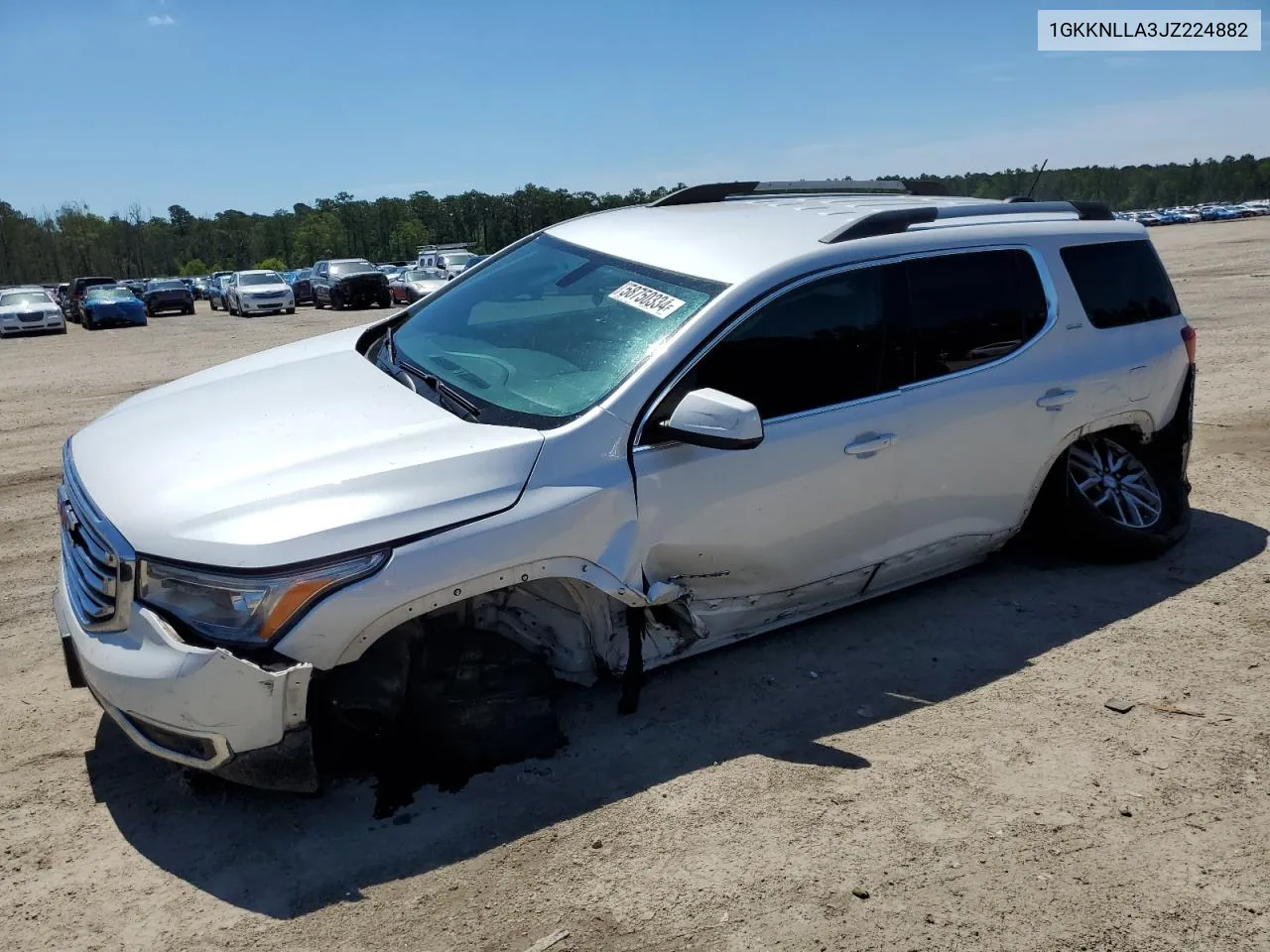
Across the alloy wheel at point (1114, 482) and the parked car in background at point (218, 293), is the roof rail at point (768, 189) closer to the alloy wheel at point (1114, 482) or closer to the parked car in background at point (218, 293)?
the alloy wheel at point (1114, 482)

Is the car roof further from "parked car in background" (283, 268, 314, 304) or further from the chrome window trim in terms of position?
"parked car in background" (283, 268, 314, 304)

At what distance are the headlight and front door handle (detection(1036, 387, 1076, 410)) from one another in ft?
9.72

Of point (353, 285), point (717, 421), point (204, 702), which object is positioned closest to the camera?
point (204, 702)

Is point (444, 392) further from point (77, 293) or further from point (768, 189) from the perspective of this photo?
point (77, 293)

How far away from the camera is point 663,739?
3.48 meters

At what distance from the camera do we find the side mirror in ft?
10.4

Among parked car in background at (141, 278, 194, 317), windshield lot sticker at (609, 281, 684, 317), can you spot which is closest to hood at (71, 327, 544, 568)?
windshield lot sticker at (609, 281, 684, 317)

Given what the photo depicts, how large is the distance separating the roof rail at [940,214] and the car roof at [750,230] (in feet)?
0.08

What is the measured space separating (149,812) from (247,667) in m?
0.80

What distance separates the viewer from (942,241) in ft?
13.7

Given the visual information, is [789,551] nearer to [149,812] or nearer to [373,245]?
[149,812]

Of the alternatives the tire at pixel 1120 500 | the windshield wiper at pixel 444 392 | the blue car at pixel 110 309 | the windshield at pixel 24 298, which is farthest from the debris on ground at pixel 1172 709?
the blue car at pixel 110 309

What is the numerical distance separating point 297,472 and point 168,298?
3797cm

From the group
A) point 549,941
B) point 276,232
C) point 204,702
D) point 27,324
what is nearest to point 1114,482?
point 549,941
